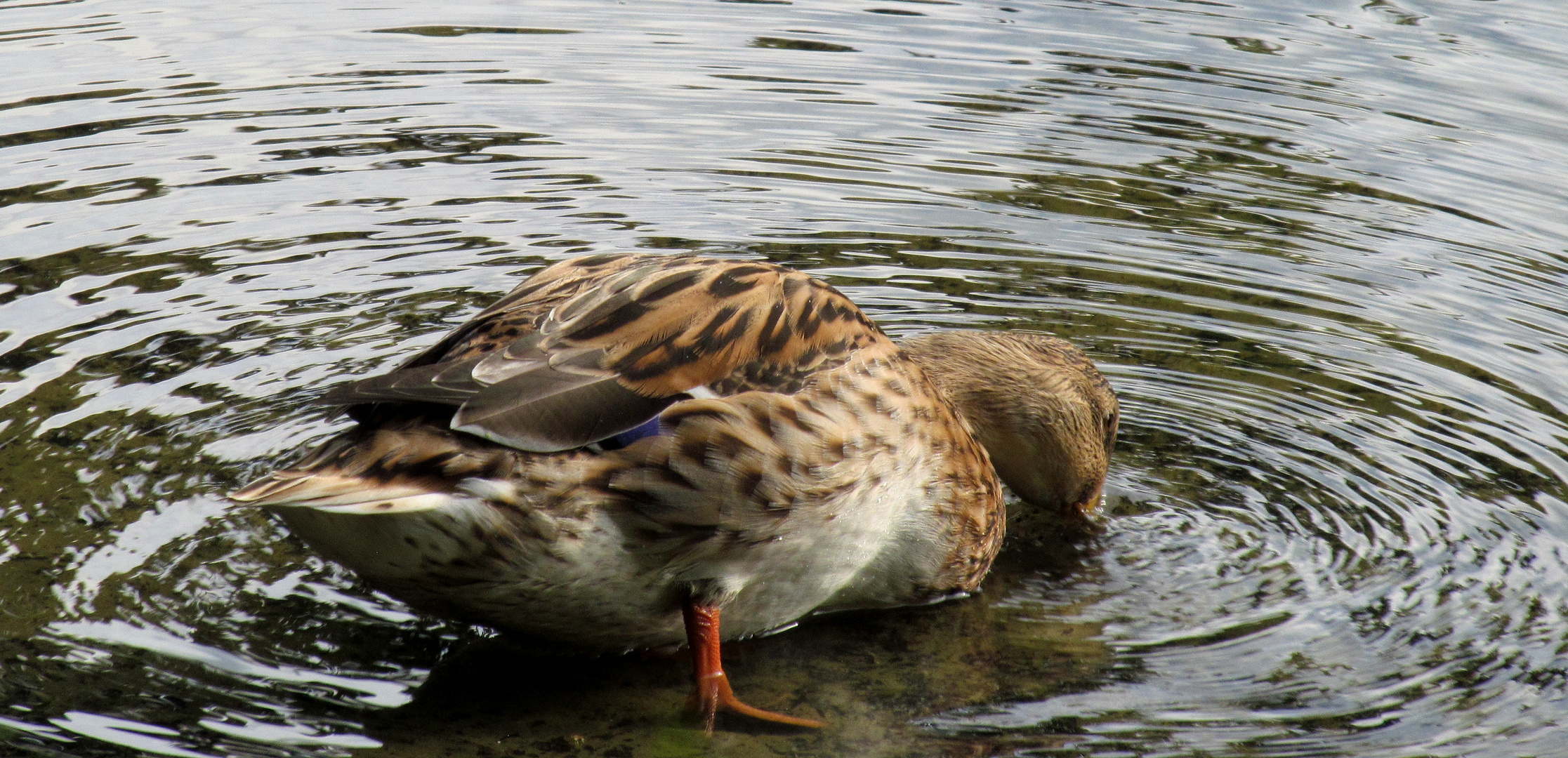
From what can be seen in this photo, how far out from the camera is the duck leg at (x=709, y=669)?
15.5 ft

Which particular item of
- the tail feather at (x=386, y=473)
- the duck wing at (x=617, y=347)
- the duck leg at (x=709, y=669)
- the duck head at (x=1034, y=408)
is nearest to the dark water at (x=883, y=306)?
the duck leg at (x=709, y=669)

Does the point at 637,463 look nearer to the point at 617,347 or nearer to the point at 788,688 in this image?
the point at 617,347

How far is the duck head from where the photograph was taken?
6.22 metres

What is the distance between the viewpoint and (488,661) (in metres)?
4.95

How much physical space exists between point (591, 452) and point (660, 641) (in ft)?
3.26

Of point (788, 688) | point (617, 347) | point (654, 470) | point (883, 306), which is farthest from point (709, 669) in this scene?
point (883, 306)

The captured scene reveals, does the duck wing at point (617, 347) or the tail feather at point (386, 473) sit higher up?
the duck wing at point (617, 347)

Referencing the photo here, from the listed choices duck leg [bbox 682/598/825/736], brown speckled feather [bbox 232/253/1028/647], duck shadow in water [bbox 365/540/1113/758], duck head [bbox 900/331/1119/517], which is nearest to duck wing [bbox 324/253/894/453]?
brown speckled feather [bbox 232/253/1028/647]

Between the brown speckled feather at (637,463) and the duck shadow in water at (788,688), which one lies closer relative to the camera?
the brown speckled feather at (637,463)

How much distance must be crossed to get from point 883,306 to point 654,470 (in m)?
A: 3.45

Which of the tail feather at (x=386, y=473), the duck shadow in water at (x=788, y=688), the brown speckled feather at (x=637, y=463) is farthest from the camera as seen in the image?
the duck shadow in water at (x=788, y=688)

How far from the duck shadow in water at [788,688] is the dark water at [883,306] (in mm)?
18

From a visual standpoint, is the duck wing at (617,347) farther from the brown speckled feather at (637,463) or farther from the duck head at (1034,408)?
the duck head at (1034,408)

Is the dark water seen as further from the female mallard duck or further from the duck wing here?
the duck wing
